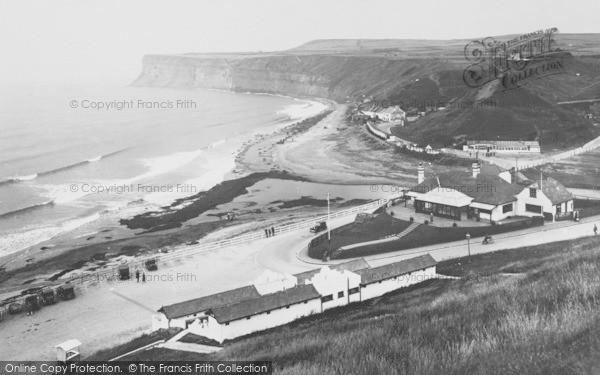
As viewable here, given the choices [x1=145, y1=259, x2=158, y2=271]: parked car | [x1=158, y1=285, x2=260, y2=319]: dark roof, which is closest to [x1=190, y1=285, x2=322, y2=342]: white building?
[x1=158, y1=285, x2=260, y2=319]: dark roof

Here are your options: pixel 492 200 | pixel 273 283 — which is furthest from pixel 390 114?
pixel 273 283

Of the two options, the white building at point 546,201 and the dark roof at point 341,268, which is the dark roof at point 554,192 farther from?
the dark roof at point 341,268

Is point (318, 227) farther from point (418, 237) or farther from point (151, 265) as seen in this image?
point (151, 265)

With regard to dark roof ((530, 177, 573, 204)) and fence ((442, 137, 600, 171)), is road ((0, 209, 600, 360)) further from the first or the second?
fence ((442, 137, 600, 171))

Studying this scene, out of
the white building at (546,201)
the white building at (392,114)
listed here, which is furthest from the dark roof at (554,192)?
the white building at (392,114)

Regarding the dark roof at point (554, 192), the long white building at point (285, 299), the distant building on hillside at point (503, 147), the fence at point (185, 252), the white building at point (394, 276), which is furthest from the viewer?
the distant building on hillside at point (503, 147)

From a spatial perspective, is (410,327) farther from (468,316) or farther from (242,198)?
(242,198)
